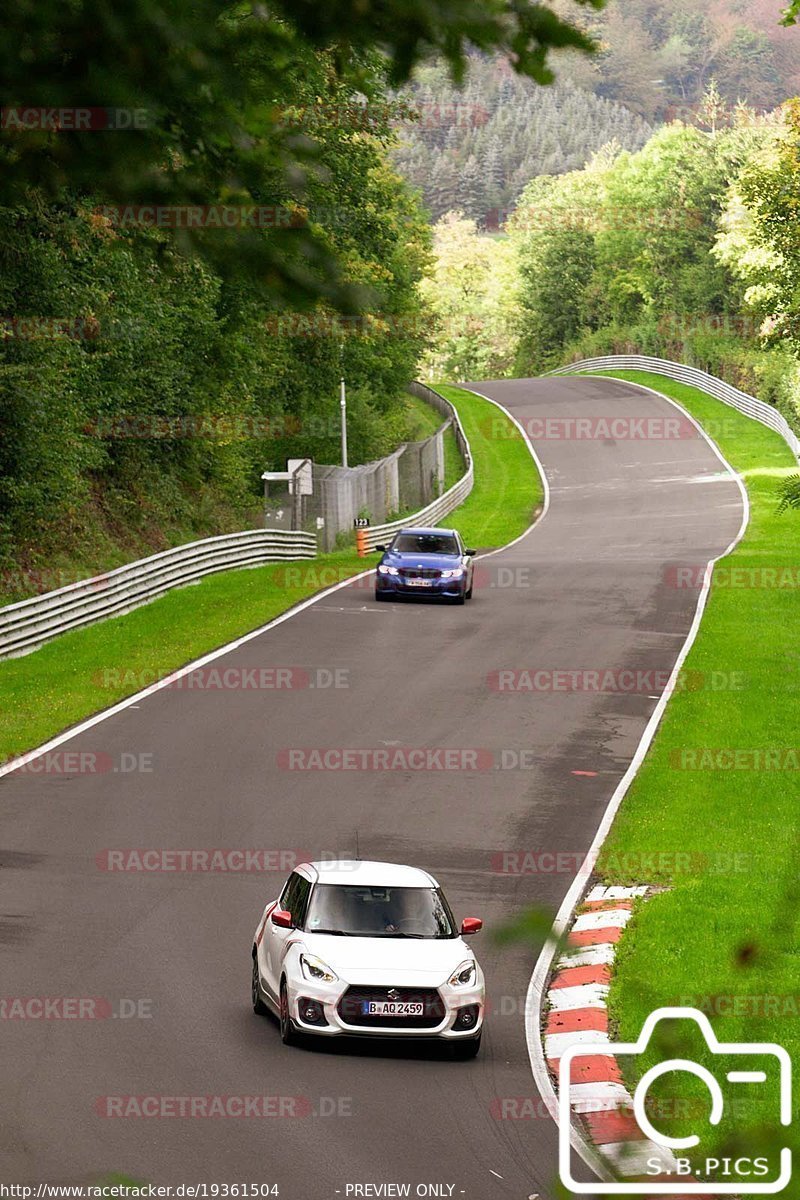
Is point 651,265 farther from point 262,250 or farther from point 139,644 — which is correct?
point 262,250

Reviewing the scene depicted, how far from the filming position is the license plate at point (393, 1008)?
1216cm

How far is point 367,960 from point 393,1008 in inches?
18.2

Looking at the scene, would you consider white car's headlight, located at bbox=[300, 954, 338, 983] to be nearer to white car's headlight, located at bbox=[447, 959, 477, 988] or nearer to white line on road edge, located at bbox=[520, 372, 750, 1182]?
white car's headlight, located at bbox=[447, 959, 477, 988]

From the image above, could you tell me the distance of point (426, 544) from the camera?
38.5 m

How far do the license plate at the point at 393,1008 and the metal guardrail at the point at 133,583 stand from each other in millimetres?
18314

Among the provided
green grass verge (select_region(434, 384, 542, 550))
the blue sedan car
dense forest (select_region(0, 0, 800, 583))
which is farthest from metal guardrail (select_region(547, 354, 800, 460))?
the blue sedan car

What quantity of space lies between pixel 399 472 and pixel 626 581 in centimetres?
2505

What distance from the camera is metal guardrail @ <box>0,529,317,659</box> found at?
30016 mm

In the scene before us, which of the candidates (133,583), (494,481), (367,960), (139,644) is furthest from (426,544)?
(494,481)

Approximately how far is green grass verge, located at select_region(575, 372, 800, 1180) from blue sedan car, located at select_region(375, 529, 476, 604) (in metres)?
5.72

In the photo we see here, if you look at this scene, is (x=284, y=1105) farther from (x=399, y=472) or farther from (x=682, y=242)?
(x=682, y=242)

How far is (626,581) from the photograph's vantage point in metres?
42.0

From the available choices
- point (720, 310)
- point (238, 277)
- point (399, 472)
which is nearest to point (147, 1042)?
point (238, 277)

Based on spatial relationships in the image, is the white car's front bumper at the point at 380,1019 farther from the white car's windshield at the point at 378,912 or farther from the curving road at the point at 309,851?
the white car's windshield at the point at 378,912
